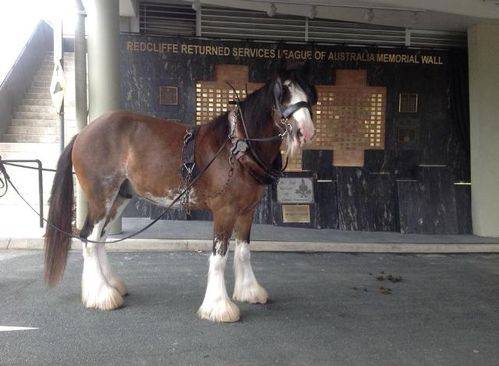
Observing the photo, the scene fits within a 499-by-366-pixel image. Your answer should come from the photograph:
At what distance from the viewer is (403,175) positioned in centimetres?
880

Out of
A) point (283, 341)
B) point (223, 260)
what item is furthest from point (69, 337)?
point (283, 341)

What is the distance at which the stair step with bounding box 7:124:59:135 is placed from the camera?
34.4ft

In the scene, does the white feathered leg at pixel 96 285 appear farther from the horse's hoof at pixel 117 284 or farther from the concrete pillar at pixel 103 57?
the concrete pillar at pixel 103 57

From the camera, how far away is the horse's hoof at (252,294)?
4.61 meters

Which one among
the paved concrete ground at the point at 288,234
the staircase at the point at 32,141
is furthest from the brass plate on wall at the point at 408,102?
the staircase at the point at 32,141

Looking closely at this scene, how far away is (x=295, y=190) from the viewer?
8.53 meters

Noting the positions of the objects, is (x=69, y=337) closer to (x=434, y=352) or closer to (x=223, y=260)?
(x=223, y=260)

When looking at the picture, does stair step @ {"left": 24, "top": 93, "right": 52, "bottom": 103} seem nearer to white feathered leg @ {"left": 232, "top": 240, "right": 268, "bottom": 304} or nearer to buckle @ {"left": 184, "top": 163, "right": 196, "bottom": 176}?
buckle @ {"left": 184, "top": 163, "right": 196, "bottom": 176}

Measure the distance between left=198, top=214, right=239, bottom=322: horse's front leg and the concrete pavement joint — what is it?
113 inches

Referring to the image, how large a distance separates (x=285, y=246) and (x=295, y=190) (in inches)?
64.0

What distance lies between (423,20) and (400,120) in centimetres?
183

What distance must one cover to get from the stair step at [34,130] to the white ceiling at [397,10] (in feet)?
11.3

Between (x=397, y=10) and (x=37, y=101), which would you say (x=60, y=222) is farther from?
(x=37, y=101)

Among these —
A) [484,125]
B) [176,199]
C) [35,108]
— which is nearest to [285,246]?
[176,199]
